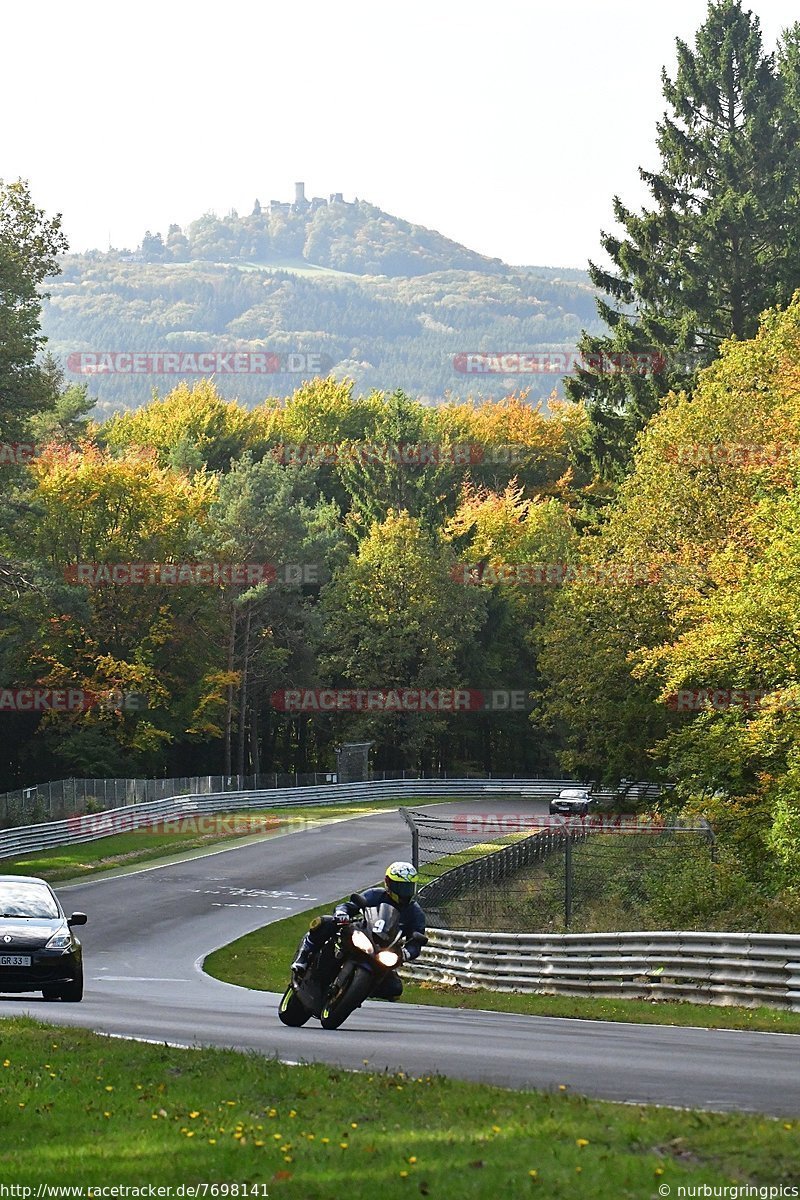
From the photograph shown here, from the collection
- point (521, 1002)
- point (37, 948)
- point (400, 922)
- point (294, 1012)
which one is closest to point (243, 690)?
point (521, 1002)

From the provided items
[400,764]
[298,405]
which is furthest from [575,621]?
[298,405]

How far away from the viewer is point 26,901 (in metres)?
21.1

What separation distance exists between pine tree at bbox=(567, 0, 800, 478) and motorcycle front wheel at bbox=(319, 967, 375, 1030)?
50641 mm

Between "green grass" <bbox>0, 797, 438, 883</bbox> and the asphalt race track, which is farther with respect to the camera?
"green grass" <bbox>0, 797, 438, 883</bbox>

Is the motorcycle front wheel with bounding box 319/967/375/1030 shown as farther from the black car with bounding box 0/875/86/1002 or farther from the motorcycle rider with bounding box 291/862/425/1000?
the black car with bounding box 0/875/86/1002

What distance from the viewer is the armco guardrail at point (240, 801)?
56469 millimetres

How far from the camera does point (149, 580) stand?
79.3 metres

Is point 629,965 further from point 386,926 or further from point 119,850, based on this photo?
point 119,850

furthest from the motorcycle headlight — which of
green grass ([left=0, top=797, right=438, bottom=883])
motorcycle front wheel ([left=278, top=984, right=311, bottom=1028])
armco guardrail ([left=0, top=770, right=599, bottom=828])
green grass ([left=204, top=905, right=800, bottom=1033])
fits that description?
armco guardrail ([left=0, top=770, right=599, bottom=828])

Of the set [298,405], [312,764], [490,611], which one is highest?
[298,405]

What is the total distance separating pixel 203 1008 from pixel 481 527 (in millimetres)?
82500

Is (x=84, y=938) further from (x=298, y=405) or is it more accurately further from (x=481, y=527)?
(x=298, y=405)

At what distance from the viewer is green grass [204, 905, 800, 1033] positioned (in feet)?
61.5

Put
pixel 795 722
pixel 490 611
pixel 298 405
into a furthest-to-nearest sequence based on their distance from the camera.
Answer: pixel 298 405 → pixel 490 611 → pixel 795 722
